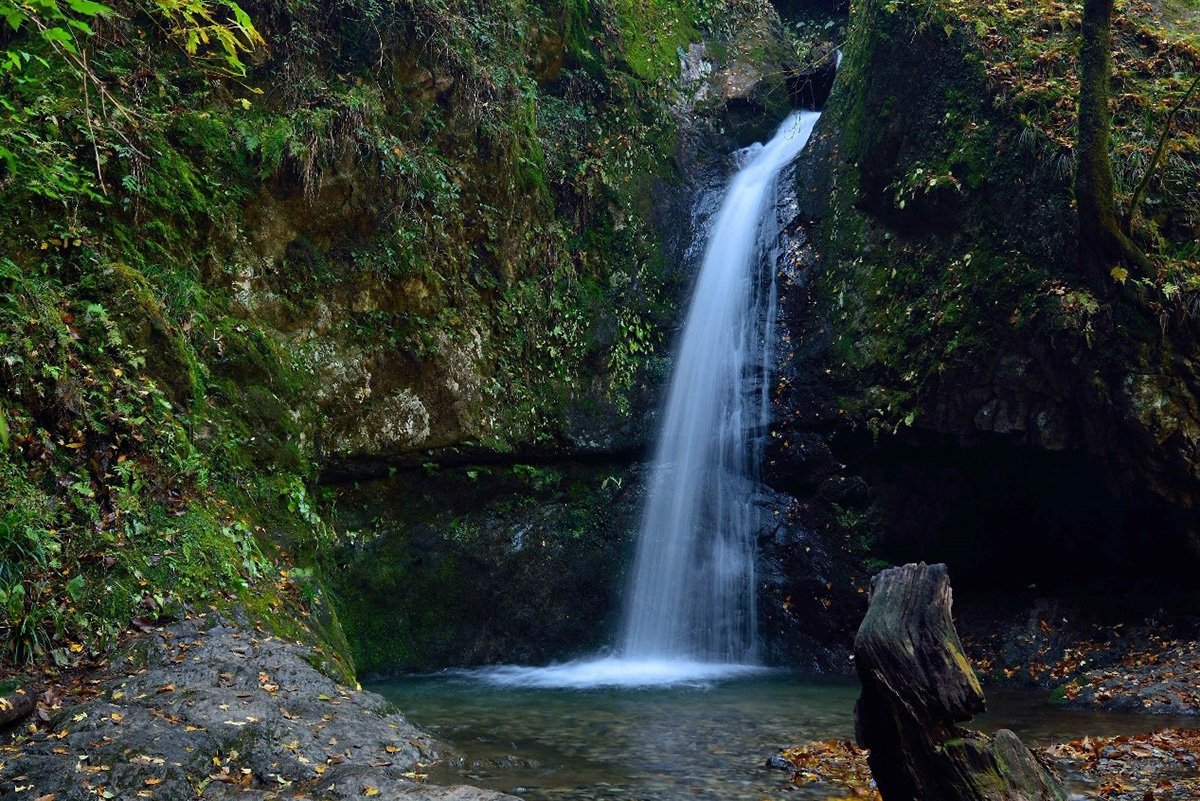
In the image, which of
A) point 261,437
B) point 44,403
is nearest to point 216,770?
point 44,403

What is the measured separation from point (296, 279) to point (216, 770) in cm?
570

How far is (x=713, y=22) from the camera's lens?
1614cm

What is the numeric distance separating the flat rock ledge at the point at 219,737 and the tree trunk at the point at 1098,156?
24.5 ft

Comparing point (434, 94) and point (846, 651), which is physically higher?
point (434, 94)

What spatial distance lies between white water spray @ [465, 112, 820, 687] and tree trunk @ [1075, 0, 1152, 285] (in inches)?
164

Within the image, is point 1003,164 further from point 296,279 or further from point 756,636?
point 296,279

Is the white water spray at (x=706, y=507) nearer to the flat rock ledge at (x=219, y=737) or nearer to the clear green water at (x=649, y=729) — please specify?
the clear green water at (x=649, y=729)

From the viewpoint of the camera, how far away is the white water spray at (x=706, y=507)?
34.3 ft

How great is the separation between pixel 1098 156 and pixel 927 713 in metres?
6.57

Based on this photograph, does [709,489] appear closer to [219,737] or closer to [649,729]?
[649,729]

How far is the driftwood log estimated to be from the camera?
361 cm

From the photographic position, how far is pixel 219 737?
4.44 m

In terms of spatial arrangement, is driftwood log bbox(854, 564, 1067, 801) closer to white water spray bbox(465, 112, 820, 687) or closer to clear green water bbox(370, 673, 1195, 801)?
clear green water bbox(370, 673, 1195, 801)

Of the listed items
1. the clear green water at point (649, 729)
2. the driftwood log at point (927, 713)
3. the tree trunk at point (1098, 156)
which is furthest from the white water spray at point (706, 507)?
the driftwood log at point (927, 713)
